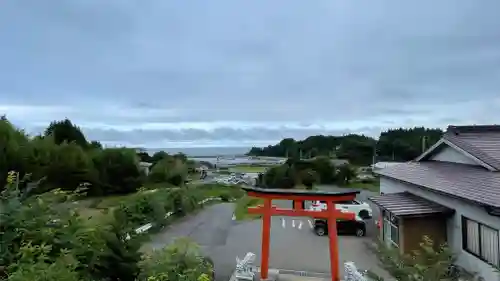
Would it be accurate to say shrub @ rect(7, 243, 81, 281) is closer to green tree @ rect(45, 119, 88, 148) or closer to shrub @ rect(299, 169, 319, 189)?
shrub @ rect(299, 169, 319, 189)

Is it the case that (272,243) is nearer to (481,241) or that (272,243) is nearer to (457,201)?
(457,201)

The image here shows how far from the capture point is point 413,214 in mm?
10828

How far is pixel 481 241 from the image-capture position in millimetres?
9141

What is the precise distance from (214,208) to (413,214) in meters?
16.8

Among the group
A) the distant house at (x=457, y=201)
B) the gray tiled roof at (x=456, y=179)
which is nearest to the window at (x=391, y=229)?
the distant house at (x=457, y=201)

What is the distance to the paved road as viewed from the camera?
1266 centimetres

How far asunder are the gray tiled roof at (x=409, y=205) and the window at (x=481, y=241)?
2.53 ft

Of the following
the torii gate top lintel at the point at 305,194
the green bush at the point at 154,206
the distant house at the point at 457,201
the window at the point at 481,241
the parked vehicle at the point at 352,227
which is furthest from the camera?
the green bush at the point at 154,206

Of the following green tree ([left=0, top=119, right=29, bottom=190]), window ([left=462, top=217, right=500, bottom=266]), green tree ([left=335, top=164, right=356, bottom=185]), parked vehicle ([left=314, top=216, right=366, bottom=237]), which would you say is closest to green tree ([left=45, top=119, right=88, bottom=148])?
green tree ([left=0, top=119, right=29, bottom=190])

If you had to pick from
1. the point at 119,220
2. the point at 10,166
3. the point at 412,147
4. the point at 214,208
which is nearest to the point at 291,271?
the point at 119,220

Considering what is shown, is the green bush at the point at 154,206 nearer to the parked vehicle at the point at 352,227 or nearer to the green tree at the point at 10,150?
the parked vehicle at the point at 352,227

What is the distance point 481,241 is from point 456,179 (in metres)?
2.20

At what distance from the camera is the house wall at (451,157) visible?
467 inches

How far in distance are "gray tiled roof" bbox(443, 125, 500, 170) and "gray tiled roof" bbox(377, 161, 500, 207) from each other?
361 millimetres
